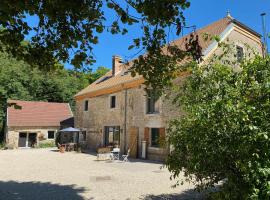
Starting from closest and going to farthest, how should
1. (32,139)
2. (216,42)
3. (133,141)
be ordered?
(216,42), (133,141), (32,139)

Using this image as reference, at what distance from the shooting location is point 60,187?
945 cm

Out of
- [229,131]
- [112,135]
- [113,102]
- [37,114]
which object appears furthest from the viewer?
[37,114]

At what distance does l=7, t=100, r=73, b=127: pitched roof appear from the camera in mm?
29420

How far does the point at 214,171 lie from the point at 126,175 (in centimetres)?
771

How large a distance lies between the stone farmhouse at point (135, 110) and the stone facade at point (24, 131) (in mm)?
6752

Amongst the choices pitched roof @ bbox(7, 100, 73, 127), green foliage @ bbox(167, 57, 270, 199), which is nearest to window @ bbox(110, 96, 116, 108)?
pitched roof @ bbox(7, 100, 73, 127)

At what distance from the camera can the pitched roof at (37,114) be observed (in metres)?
29.4

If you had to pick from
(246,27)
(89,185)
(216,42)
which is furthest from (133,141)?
(246,27)

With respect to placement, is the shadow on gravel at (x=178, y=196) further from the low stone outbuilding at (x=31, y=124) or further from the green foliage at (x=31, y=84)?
the green foliage at (x=31, y=84)

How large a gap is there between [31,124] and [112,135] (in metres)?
11.6

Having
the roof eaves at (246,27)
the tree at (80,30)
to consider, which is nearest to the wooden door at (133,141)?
the roof eaves at (246,27)

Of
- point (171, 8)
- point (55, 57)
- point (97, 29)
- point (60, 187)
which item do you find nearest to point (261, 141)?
point (171, 8)

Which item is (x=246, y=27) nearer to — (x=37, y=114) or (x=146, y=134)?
(x=146, y=134)

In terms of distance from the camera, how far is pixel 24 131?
96.3 ft
